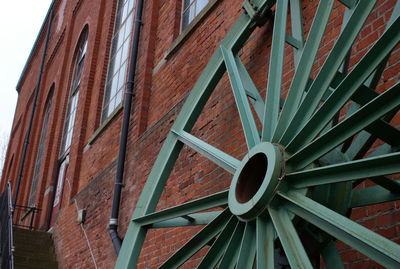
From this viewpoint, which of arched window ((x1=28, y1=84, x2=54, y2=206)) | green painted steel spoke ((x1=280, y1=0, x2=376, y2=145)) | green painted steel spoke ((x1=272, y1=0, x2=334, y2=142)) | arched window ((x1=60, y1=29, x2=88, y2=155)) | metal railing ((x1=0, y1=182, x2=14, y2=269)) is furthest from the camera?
arched window ((x1=28, y1=84, x2=54, y2=206))

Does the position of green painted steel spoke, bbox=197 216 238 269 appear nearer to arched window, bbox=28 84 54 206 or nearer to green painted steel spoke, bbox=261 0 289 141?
green painted steel spoke, bbox=261 0 289 141

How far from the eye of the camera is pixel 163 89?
23.6 feet

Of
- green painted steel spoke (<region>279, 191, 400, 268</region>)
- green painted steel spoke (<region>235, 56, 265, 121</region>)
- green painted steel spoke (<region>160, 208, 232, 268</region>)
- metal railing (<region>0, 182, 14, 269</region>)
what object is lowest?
green painted steel spoke (<region>279, 191, 400, 268</region>)

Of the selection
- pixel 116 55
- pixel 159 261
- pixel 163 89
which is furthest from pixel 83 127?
pixel 159 261

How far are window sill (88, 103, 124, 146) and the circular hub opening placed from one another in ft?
17.8

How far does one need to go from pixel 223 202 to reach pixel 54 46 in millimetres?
15437

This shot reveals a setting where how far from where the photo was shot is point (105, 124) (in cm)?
909

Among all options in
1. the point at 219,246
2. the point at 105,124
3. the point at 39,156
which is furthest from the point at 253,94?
the point at 39,156

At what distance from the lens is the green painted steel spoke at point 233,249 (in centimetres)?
319

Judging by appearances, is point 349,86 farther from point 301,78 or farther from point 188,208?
point 188,208

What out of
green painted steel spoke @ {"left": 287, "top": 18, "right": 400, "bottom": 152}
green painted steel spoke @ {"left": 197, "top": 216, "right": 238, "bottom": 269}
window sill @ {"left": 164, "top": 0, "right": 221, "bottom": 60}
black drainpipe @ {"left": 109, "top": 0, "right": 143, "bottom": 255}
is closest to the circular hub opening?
green painted steel spoke @ {"left": 197, "top": 216, "right": 238, "bottom": 269}

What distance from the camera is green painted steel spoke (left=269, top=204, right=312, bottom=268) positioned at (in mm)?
2639

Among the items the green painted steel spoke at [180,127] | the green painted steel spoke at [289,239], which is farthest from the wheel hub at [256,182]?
the green painted steel spoke at [180,127]

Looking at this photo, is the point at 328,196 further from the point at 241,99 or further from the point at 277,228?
the point at 241,99
